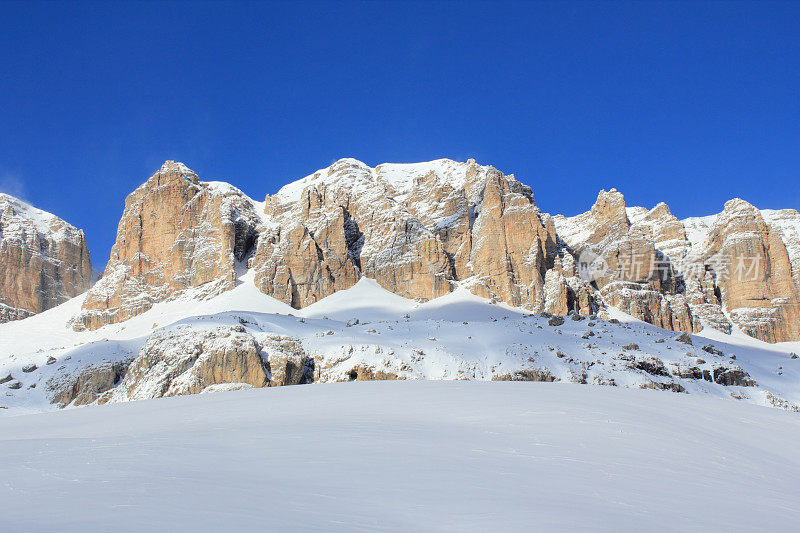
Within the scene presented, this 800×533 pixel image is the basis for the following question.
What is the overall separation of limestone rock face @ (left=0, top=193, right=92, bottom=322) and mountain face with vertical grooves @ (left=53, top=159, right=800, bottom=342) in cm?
1814

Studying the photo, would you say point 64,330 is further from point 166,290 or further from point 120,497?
point 120,497

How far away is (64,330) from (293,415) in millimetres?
86686

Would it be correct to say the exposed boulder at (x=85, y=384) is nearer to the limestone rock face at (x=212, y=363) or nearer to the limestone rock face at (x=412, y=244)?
the limestone rock face at (x=212, y=363)

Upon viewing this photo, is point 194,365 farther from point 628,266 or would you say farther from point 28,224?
point 28,224

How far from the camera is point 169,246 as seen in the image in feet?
293

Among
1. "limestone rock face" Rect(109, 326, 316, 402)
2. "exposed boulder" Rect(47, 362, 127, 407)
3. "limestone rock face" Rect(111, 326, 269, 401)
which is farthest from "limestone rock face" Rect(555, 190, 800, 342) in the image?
"exposed boulder" Rect(47, 362, 127, 407)

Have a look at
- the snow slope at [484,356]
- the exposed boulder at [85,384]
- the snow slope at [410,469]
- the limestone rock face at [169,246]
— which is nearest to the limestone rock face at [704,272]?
the snow slope at [484,356]

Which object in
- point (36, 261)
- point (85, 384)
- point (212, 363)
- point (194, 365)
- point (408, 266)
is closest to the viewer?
point (212, 363)

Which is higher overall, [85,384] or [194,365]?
[194,365]

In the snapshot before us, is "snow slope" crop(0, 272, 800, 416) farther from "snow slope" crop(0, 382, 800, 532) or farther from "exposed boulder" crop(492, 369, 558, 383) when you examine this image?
"snow slope" crop(0, 382, 800, 532)

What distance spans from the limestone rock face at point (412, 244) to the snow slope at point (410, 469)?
6665cm

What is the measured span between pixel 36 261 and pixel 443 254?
255 ft

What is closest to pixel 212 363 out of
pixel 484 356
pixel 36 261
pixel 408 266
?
pixel 484 356

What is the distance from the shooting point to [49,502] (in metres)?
3.67
